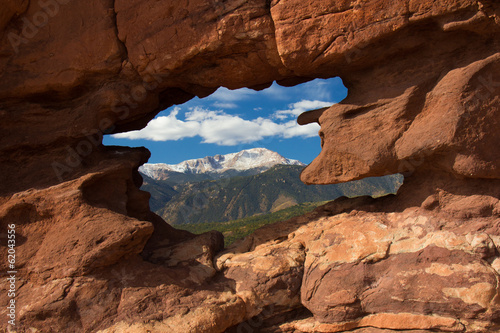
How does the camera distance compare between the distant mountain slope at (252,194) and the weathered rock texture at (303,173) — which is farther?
the distant mountain slope at (252,194)

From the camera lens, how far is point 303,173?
905 centimetres

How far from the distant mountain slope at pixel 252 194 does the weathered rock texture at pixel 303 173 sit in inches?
3662

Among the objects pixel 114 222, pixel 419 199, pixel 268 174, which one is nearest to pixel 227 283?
pixel 114 222

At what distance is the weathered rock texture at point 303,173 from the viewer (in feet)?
22.8

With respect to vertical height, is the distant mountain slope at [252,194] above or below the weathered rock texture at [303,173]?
above

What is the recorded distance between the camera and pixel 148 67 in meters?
9.15

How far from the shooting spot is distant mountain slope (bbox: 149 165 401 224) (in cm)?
11036

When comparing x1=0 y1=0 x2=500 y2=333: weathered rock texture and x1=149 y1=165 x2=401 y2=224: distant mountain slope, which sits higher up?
x1=149 y1=165 x2=401 y2=224: distant mountain slope

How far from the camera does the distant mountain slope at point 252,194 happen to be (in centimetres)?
11036

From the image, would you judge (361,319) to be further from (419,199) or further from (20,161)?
(20,161)

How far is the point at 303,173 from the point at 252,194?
114 meters

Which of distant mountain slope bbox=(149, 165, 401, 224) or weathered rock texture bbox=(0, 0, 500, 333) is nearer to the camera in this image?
weathered rock texture bbox=(0, 0, 500, 333)

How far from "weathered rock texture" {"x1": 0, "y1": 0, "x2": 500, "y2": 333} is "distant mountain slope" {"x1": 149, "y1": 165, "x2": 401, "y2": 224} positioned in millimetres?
93015

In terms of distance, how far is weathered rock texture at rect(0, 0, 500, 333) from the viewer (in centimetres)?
696
